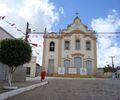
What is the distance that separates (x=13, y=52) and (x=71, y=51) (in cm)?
3231

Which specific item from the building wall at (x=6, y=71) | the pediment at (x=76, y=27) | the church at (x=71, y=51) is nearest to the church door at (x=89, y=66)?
the church at (x=71, y=51)

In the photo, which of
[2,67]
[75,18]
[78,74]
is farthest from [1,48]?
[75,18]

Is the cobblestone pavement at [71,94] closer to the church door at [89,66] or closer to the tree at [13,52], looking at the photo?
the tree at [13,52]

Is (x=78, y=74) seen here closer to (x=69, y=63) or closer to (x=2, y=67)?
(x=69, y=63)

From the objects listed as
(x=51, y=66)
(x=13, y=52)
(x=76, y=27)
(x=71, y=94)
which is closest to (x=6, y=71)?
(x=13, y=52)

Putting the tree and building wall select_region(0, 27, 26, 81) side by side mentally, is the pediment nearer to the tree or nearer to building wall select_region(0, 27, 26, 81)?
building wall select_region(0, 27, 26, 81)

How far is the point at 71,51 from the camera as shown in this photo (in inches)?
1767

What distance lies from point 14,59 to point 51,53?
104 feet

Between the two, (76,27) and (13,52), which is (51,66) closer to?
(76,27)

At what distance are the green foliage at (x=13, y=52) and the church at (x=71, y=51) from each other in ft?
97.0

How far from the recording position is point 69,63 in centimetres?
4438

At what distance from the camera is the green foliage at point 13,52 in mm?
12922

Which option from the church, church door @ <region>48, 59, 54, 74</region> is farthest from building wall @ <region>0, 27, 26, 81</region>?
church door @ <region>48, 59, 54, 74</region>

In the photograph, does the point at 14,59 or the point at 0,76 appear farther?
the point at 0,76
